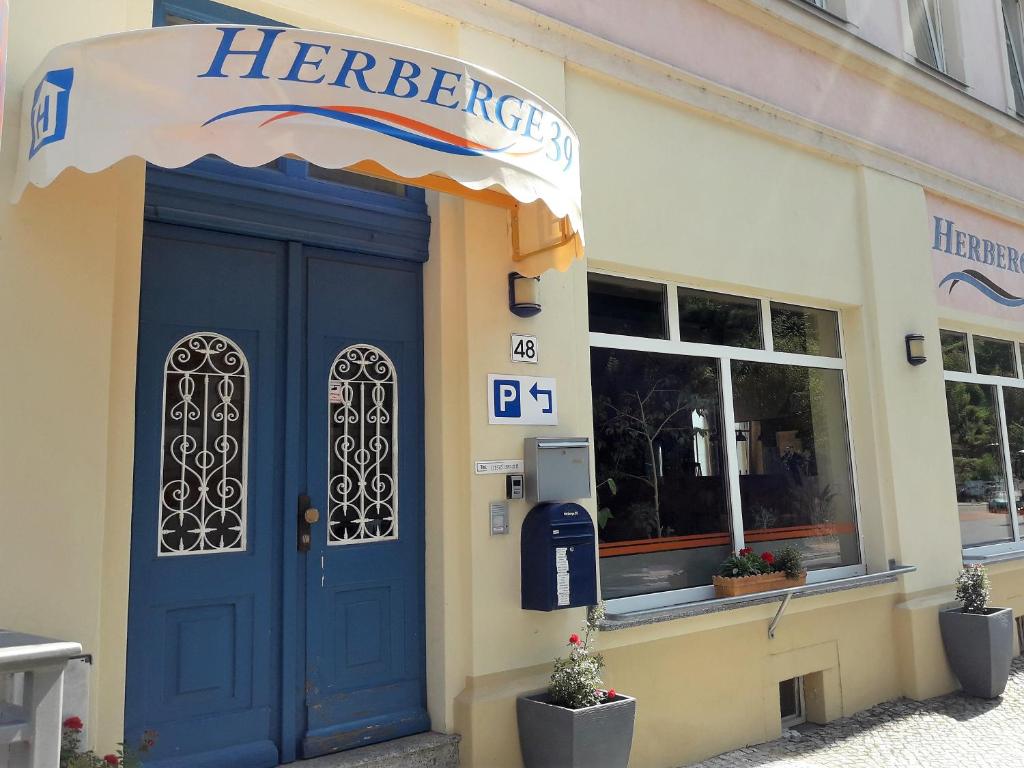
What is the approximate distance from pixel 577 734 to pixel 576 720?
0.06 m

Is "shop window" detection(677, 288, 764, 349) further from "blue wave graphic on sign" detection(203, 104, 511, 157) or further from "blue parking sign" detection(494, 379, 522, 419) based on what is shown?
"blue wave graphic on sign" detection(203, 104, 511, 157)

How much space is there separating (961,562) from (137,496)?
6311 millimetres

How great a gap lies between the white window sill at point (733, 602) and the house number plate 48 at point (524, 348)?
1.49 m

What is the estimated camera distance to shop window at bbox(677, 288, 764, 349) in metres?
5.61

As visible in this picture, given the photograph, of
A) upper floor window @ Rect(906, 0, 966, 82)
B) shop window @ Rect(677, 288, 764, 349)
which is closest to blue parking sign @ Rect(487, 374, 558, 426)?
shop window @ Rect(677, 288, 764, 349)

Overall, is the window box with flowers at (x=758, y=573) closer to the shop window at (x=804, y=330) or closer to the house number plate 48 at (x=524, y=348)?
the shop window at (x=804, y=330)

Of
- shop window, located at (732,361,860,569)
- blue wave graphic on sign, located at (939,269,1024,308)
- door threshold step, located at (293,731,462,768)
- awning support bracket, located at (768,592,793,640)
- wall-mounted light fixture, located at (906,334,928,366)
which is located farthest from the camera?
blue wave graphic on sign, located at (939,269,1024,308)

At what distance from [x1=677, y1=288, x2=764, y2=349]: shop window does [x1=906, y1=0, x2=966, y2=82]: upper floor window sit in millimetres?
3968

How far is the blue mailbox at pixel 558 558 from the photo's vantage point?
13.7 ft

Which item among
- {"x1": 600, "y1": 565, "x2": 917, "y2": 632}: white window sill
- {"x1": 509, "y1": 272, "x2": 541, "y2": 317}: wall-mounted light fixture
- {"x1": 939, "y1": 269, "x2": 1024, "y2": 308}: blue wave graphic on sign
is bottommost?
{"x1": 600, "y1": 565, "x2": 917, "y2": 632}: white window sill

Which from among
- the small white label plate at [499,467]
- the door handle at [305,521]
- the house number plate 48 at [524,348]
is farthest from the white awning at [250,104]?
the door handle at [305,521]

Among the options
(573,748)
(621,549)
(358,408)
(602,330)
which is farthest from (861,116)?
(573,748)

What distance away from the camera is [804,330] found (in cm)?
641

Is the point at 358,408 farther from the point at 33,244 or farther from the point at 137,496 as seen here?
the point at 33,244
